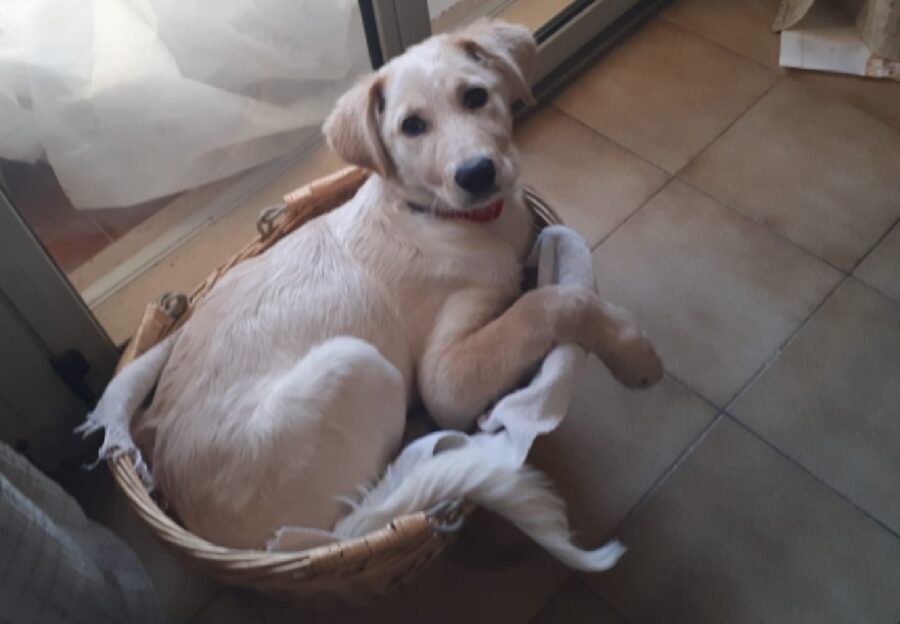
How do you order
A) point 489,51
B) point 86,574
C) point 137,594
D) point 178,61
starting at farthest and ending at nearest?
point 178,61 → point 489,51 → point 137,594 → point 86,574

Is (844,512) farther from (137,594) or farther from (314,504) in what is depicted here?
(137,594)

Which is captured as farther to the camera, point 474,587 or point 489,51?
point 474,587

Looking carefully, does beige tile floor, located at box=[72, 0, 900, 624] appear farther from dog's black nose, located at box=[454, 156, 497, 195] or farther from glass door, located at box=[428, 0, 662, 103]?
dog's black nose, located at box=[454, 156, 497, 195]

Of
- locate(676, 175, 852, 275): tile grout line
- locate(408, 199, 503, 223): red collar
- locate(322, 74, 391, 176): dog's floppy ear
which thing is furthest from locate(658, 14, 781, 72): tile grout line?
locate(322, 74, 391, 176): dog's floppy ear

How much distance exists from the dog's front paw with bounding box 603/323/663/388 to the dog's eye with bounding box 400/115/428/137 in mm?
434

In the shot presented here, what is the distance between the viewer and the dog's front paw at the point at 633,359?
1.25 m

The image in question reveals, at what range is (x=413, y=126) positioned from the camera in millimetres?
1178

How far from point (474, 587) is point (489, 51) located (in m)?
0.87

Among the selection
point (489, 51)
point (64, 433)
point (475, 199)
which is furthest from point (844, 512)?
point (64, 433)

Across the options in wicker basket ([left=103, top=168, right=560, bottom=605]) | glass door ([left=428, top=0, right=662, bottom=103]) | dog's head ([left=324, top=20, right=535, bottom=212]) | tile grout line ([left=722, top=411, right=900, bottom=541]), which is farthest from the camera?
glass door ([left=428, top=0, right=662, bottom=103])

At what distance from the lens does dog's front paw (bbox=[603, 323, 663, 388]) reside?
1.25 metres

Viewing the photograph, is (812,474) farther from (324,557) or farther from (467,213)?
(324,557)

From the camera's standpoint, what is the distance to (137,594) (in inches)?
43.7

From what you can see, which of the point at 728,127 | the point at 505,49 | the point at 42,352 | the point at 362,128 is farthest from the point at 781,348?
the point at 42,352
